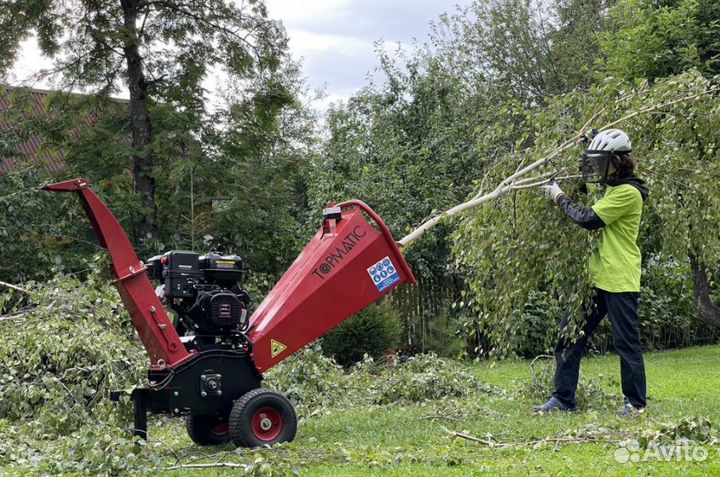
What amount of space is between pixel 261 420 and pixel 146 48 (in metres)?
9.72

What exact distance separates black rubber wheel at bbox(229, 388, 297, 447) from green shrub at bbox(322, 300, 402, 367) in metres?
5.97

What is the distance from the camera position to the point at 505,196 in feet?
24.2

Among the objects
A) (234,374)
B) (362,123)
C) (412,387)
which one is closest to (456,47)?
(362,123)

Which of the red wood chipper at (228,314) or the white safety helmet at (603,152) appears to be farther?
the white safety helmet at (603,152)

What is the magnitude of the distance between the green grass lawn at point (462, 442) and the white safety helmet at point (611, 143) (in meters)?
1.88

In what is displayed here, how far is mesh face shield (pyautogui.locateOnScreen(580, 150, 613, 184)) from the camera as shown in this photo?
654 cm

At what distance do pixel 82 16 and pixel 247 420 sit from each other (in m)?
9.94

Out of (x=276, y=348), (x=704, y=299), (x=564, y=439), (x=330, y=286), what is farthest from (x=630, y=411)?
(x=704, y=299)

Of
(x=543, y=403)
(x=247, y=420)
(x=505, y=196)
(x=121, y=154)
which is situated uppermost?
Result: (x=121, y=154)

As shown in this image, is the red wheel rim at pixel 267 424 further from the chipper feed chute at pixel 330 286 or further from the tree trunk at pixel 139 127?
the tree trunk at pixel 139 127

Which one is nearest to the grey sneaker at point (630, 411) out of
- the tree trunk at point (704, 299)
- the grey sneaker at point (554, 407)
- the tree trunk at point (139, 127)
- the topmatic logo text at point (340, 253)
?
the grey sneaker at point (554, 407)

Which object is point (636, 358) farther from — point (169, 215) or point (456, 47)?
point (456, 47)

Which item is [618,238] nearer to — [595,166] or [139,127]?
[595,166]

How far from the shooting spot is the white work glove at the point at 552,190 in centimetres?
664
